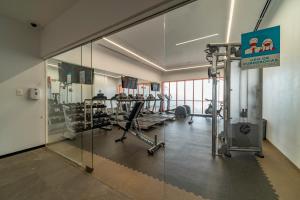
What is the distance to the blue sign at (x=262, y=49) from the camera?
1.65 meters

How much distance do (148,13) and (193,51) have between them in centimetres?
528

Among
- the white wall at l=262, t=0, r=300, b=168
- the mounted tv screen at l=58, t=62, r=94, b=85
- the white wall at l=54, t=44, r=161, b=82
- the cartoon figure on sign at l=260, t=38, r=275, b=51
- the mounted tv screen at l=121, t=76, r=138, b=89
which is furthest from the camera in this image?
the mounted tv screen at l=121, t=76, r=138, b=89

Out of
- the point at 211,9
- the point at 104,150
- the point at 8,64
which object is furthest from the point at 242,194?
the point at 8,64

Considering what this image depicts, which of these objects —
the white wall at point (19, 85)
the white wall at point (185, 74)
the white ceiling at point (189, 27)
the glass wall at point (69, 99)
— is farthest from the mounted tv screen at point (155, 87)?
the white wall at point (19, 85)

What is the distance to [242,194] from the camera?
1.84 m

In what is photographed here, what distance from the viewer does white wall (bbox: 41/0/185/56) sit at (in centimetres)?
168

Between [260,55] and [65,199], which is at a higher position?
[260,55]

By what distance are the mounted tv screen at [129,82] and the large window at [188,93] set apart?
3.17 meters

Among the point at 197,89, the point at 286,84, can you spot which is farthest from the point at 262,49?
the point at 197,89

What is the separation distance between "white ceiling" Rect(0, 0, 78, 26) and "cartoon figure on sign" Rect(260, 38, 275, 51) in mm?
3150

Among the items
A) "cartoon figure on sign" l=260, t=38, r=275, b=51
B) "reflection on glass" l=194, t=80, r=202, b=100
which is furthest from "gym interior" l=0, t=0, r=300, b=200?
"reflection on glass" l=194, t=80, r=202, b=100

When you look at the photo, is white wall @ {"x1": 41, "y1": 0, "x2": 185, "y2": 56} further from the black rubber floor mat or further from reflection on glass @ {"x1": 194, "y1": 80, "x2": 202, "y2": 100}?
reflection on glass @ {"x1": 194, "y1": 80, "x2": 202, "y2": 100}

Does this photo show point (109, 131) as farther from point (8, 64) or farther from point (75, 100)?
point (8, 64)

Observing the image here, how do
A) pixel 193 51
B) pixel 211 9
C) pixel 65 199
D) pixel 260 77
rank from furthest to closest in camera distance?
pixel 193 51 < pixel 211 9 < pixel 260 77 < pixel 65 199
